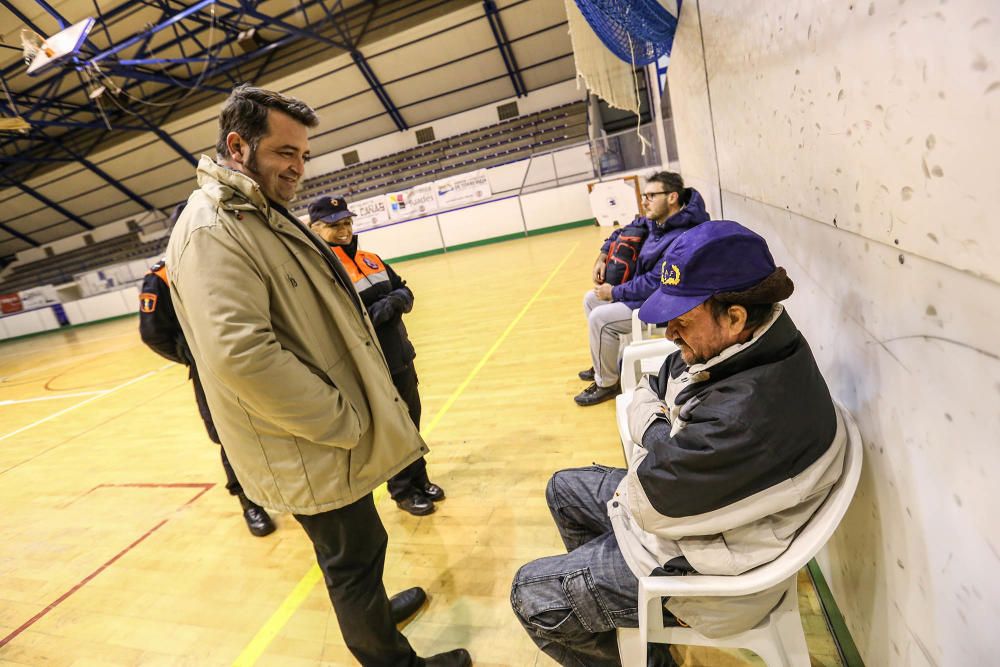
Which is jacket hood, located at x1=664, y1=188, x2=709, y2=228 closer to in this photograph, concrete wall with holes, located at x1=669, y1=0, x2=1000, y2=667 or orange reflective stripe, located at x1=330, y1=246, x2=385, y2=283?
concrete wall with holes, located at x1=669, y1=0, x2=1000, y2=667

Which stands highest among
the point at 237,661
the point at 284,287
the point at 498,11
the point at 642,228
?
the point at 498,11

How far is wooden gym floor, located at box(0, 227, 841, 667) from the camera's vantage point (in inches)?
74.1

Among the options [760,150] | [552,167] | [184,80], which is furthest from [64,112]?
[760,150]

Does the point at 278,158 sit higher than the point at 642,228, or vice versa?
the point at 278,158

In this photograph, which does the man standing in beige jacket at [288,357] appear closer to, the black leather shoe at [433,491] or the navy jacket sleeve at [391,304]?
the navy jacket sleeve at [391,304]

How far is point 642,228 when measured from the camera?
301 centimetres

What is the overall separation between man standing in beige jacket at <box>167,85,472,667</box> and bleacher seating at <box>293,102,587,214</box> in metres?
15.7

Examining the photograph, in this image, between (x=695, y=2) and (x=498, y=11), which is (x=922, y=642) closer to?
(x=695, y=2)

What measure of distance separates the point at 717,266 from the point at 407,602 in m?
1.69

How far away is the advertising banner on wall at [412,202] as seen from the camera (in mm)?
14766

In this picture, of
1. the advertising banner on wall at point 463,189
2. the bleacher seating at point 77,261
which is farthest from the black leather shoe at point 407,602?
the bleacher seating at point 77,261

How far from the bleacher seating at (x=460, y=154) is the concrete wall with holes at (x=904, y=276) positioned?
51.4 ft

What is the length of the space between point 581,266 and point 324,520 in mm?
6616

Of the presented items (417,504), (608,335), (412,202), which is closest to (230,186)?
(417,504)
